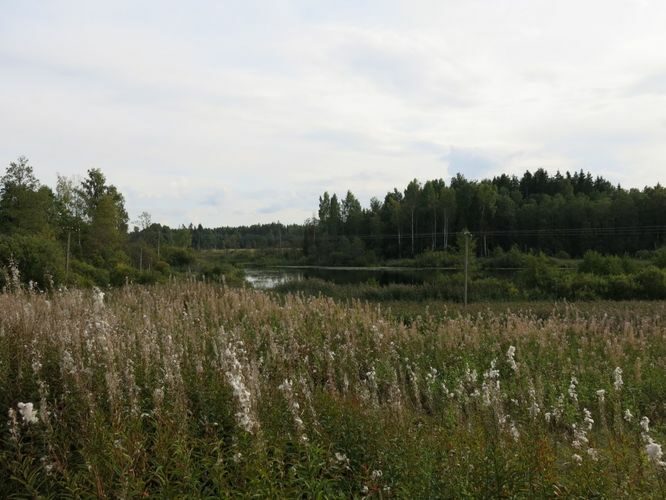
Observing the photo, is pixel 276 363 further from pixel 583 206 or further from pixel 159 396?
pixel 583 206

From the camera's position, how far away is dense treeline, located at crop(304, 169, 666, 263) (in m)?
73.9

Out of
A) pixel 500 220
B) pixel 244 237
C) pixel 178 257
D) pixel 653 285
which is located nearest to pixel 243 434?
pixel 653 285

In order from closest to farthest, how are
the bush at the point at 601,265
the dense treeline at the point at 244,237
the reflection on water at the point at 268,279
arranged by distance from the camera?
the bush at the point at 601,265
the reflection on water at the point at 268,279
the dense treeline at the point at 244,237

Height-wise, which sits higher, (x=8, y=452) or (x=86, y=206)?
(x=86, y=206)

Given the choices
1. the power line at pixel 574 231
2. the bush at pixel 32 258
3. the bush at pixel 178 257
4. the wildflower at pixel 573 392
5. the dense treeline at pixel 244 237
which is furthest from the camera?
the dense treeline at pixel 244 237

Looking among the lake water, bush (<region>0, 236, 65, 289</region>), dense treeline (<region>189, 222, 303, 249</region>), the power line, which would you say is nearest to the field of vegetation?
bush (<region>0, 236, 65, 289</region>)

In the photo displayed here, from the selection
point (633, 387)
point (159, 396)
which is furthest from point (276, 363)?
point (633, 387)

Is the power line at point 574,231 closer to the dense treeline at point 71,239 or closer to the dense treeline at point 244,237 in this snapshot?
the dense treeline at point 71,239

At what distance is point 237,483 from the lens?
3885mm

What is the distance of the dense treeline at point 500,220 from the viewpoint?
73.9 metres

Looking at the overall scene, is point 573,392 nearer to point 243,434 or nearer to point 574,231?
point 243,434

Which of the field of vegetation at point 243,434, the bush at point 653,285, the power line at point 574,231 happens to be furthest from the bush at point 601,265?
the power line at point 574,231

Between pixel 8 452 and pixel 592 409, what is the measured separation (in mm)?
6792

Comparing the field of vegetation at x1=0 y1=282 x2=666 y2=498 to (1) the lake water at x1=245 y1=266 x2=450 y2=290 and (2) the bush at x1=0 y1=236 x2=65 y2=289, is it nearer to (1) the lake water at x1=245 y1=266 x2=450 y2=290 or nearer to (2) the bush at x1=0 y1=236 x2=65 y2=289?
(2) the bush at x1=0 y1=236 x2=65 y2=289
